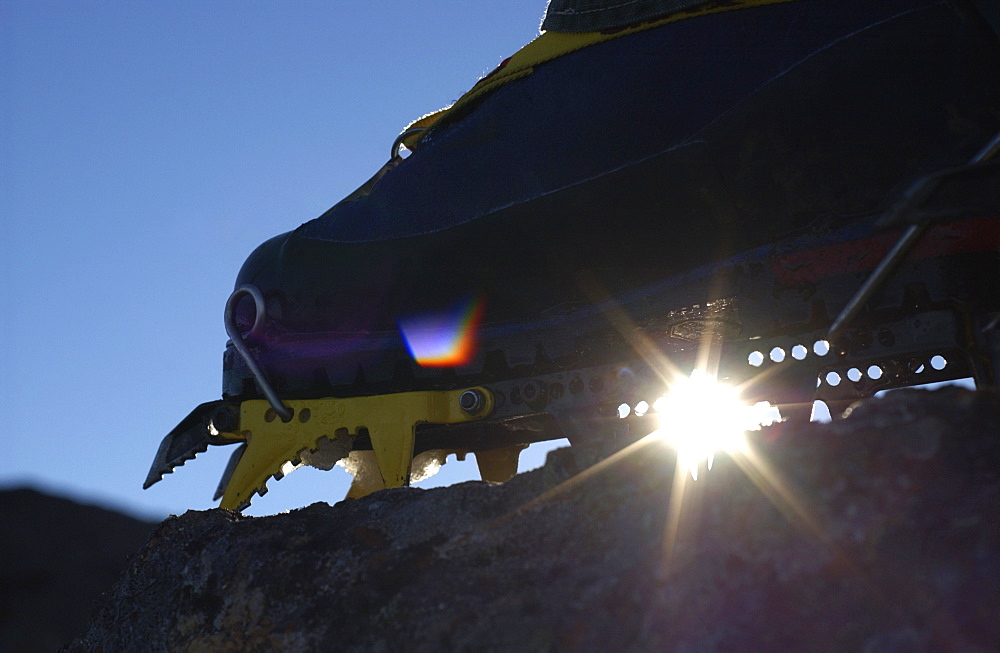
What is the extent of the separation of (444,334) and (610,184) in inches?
24.0

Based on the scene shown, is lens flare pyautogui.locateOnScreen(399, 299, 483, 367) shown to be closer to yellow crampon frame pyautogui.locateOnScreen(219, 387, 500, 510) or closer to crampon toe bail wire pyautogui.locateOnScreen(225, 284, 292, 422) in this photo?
yellow crampon frame pyautogui.locateOnScreen(219, 387, 500, 510)

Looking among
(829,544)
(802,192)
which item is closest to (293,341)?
(802,192)

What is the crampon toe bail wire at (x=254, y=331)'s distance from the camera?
251cm

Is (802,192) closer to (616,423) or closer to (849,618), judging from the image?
(616,423)

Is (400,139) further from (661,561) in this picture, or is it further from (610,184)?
(661,561)

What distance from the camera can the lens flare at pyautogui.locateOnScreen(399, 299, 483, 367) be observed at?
8.21 ft

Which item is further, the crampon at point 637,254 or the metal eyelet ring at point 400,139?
the metal eyelet ring at point 400,139

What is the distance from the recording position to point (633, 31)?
2.35 metres

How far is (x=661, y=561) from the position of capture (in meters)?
1.04

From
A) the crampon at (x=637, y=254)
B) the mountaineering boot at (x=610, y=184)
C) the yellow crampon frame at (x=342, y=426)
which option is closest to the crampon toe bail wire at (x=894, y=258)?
the crampon at (x=637, y=254)

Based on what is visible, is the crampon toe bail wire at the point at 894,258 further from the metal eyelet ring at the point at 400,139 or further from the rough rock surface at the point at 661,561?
the metal eyelet ring at the point at 400,139

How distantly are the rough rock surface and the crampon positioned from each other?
0.54 metres

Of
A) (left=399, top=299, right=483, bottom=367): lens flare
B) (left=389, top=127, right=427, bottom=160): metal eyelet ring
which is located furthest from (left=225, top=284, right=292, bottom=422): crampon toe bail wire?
(left=389, top=127, right=427, bottom=160): metal eyelet ring

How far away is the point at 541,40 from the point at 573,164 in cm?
46
